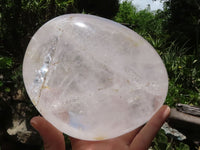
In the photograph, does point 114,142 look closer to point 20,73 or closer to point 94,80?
point 94,80

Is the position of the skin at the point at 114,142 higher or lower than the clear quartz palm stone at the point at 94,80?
lower

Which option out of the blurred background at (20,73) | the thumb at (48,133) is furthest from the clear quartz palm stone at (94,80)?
the blurred background at (20,73)

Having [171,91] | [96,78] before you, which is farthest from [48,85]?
[171,91]

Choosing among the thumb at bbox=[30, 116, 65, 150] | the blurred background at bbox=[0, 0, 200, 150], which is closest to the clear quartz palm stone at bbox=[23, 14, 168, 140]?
the thumb at bbox=[30, 116, 65, 150]

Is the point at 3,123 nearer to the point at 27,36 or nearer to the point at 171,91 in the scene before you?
the point at 27,36

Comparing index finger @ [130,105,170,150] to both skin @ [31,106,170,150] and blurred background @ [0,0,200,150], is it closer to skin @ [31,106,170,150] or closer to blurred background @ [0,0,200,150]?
skin @ [31,106,170,150]

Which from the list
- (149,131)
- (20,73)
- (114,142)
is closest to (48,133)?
(114,142)

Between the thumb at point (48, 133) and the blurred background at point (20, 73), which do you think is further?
the blurred background at point (20, 73)

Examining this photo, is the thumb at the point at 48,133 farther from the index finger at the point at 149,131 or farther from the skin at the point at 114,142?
the index finger at the point at 149,131

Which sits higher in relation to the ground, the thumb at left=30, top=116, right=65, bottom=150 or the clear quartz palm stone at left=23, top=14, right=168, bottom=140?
the clear quartz palm stone at left=23, top=14, right=168, bottom=140
